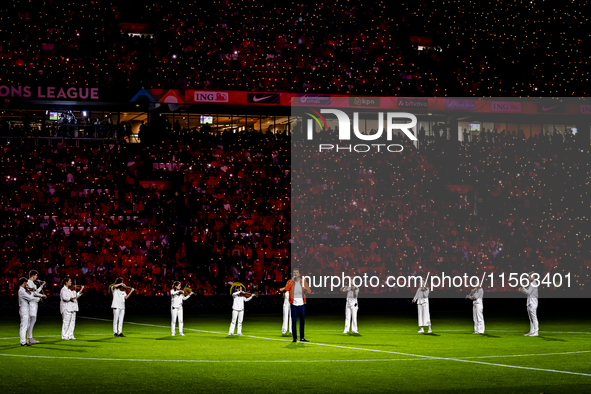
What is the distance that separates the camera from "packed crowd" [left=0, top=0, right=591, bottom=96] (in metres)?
36.0

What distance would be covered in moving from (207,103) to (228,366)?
81.0 ft

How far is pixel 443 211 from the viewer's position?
35906 millimetres

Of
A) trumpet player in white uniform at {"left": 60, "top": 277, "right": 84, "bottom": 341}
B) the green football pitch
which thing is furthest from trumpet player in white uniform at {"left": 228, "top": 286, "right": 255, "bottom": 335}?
trumpet player in white uniform at {"left": 60, "top": 277, "right": 84, "bottom": 341}

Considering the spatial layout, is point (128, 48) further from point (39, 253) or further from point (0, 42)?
point (39, 253)

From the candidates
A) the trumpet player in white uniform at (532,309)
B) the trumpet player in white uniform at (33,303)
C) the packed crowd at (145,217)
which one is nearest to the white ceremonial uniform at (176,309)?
the trumpet player in white uniform at (33,303)

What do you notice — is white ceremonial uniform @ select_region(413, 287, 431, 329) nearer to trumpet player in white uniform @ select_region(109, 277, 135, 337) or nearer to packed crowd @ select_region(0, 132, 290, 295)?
trumpet player in white uniform @ select_region(109, 277, 135, 337)

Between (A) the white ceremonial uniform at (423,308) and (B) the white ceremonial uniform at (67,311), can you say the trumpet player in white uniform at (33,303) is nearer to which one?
(B) the white ceremonial uniform at (67,311)

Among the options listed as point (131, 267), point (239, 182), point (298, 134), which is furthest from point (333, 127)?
point (131, 267)

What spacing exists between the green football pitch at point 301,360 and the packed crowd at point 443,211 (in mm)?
11350

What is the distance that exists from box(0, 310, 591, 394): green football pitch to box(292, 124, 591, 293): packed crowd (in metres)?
11.4

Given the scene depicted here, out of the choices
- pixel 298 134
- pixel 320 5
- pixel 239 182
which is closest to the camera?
pixel 239 182

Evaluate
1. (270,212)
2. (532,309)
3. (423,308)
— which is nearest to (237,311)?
(423,308)

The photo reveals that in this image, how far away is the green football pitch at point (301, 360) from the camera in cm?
1185

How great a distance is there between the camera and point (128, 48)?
3694 centimetres
